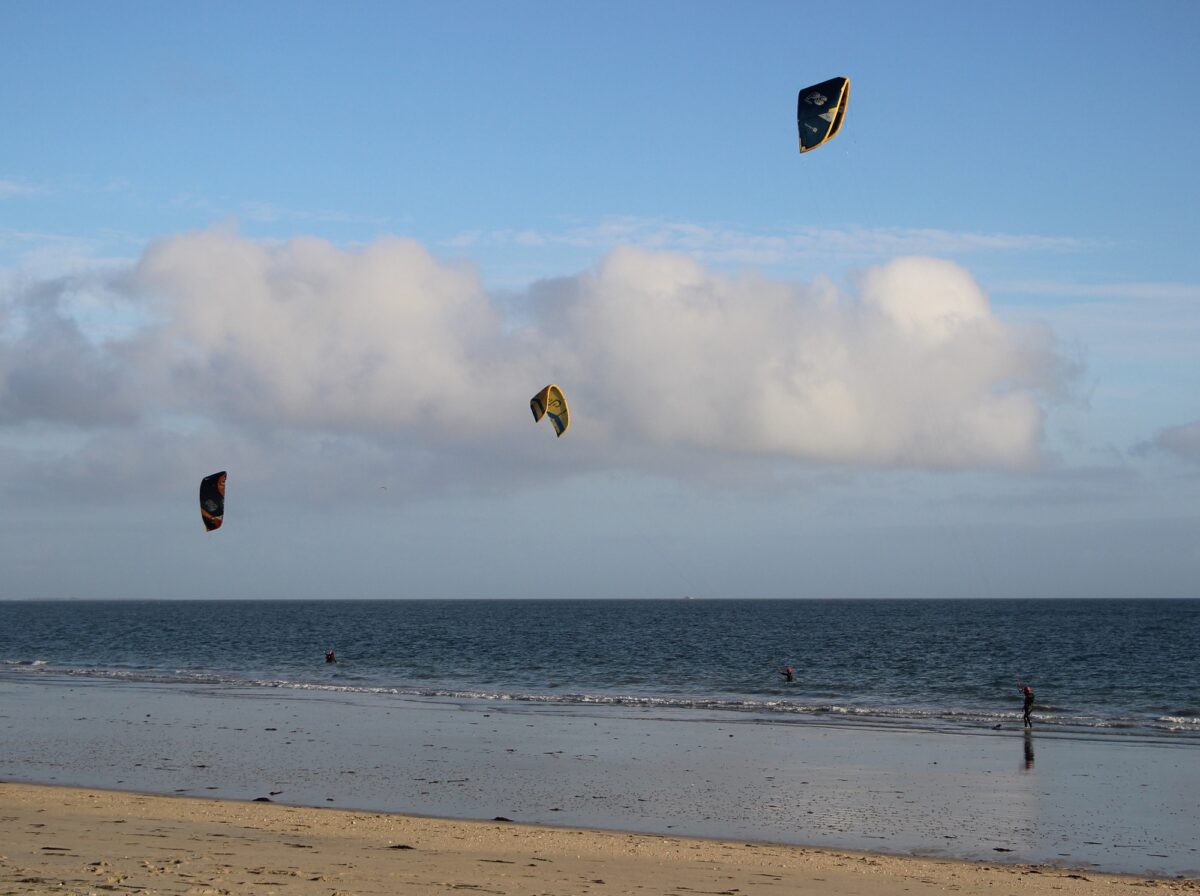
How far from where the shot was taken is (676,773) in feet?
71.5

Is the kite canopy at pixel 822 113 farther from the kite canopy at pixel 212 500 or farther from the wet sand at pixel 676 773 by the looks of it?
the kite canopy at pixel 212 500

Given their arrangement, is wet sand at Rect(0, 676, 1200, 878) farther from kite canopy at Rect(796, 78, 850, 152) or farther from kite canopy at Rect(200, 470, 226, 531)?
kite canopy at Rect(796, 78, 850, 152)

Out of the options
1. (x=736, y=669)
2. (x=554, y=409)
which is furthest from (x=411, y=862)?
(x=736, y=669)

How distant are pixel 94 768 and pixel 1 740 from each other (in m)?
5.16

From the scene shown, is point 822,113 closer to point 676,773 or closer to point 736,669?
point 676,773

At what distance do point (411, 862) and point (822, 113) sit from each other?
14.7 m

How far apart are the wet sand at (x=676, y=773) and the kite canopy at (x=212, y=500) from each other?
5279mm

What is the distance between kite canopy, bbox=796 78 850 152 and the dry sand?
1245 centimetres

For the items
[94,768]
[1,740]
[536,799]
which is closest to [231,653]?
[1,740]

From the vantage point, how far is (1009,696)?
3950 cm

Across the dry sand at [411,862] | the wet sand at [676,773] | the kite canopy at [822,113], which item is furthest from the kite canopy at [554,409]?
the dry sand at [411,862]

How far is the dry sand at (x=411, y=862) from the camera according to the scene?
40.0 ft

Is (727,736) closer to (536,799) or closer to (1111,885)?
(536,799)

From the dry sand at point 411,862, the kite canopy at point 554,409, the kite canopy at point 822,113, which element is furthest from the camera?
the kite canopy at point 554,409
